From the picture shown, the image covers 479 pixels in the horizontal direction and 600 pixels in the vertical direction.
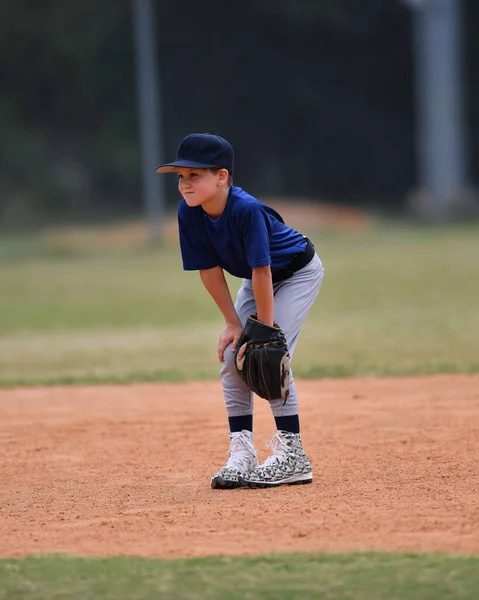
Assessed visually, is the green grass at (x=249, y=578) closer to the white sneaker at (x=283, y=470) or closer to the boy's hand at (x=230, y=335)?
the white sneaker at (x=283, y=470)

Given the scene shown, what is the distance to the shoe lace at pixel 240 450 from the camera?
4.56m

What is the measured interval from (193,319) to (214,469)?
7947 mm

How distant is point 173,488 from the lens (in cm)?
457

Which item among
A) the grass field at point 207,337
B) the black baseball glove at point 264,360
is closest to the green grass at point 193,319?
the grass field at point 207,337

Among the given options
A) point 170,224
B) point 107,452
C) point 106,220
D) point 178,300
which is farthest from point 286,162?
point 107,452

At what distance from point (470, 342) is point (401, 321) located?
1987 millimetres

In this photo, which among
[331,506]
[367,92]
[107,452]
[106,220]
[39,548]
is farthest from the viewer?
[367,92]

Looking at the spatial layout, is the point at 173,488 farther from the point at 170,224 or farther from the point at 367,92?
the point at 367,92

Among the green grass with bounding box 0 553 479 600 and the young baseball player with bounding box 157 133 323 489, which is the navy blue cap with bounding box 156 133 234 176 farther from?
the green grass with bounding box 0 553 479 600

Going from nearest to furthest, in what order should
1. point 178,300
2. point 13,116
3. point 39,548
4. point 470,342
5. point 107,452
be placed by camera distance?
point 39,548 < point 107,452 < point 470,342 < point 178,300 < point 13,116

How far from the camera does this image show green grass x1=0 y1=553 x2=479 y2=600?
9.98 ft

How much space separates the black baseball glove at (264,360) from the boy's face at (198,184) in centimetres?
52

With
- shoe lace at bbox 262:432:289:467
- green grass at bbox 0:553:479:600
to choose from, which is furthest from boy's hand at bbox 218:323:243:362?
green grass at bbox 0:553:479:600

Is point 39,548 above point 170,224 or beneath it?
above
